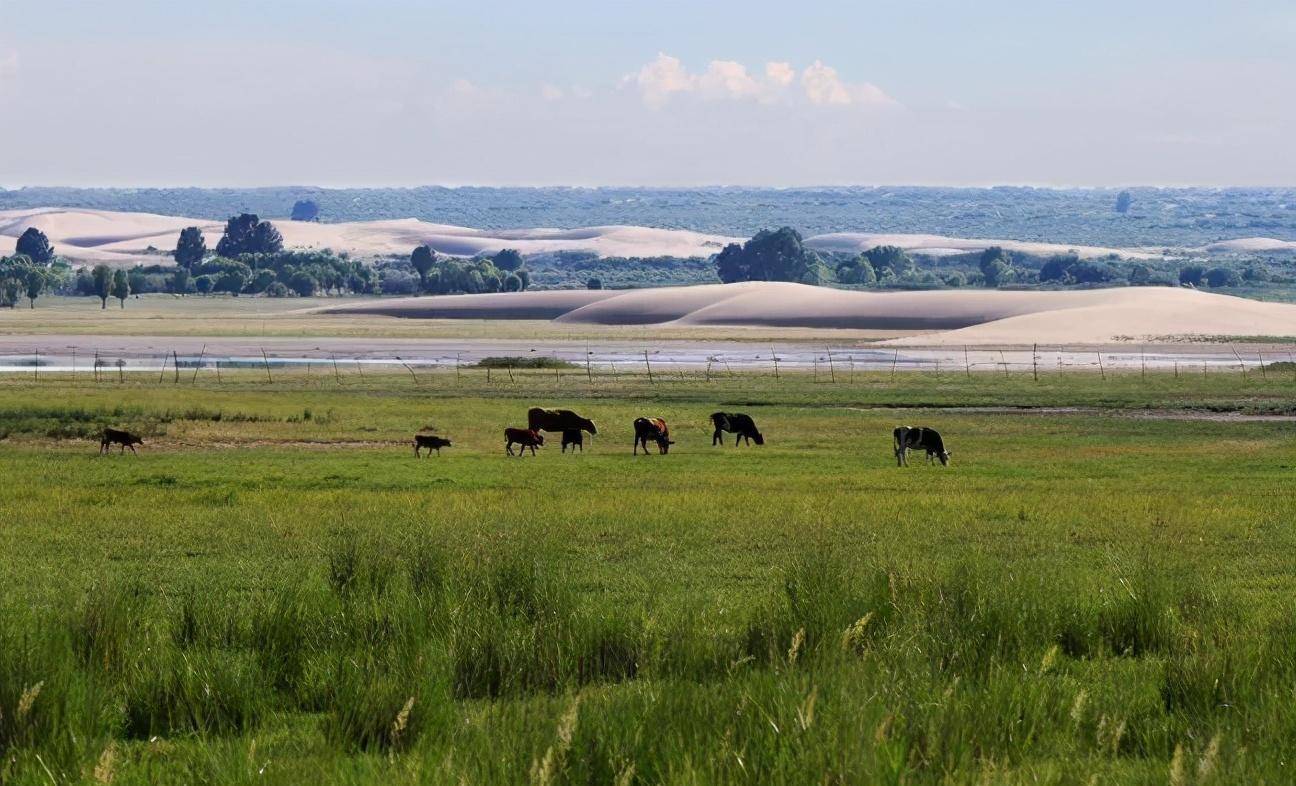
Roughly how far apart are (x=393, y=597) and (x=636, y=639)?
7.54ft

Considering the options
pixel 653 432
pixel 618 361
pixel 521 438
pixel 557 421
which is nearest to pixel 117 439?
pixel 521 438

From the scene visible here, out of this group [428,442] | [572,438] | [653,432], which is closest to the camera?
[428,442]

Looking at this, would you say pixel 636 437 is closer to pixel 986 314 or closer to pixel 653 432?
pixel 653 432

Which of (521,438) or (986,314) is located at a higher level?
(521,438)

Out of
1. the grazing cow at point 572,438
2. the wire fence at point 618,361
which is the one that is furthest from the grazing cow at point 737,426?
the wire fence at point 618,361

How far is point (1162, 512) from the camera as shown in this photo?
88.3 ft

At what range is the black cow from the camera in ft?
156

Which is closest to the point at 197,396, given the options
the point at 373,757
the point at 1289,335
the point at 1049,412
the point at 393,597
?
the point at 1049,412

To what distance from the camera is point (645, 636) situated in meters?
13.5

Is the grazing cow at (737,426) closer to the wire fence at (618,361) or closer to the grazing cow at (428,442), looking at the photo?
the grazing cow at (428,442)

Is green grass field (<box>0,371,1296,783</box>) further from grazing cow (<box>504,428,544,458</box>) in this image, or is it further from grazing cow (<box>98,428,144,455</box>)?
grazing cow (<box>504,428,544,458</box>)

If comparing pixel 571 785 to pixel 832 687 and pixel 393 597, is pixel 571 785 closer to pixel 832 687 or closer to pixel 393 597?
pixel 832 687

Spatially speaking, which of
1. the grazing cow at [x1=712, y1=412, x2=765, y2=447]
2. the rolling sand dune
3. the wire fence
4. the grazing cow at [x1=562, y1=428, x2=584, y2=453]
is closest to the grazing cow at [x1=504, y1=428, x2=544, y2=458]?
the grazing cow at [x1=562, y1=428, x2=584, y2=453]

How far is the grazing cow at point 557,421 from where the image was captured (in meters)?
47.6
